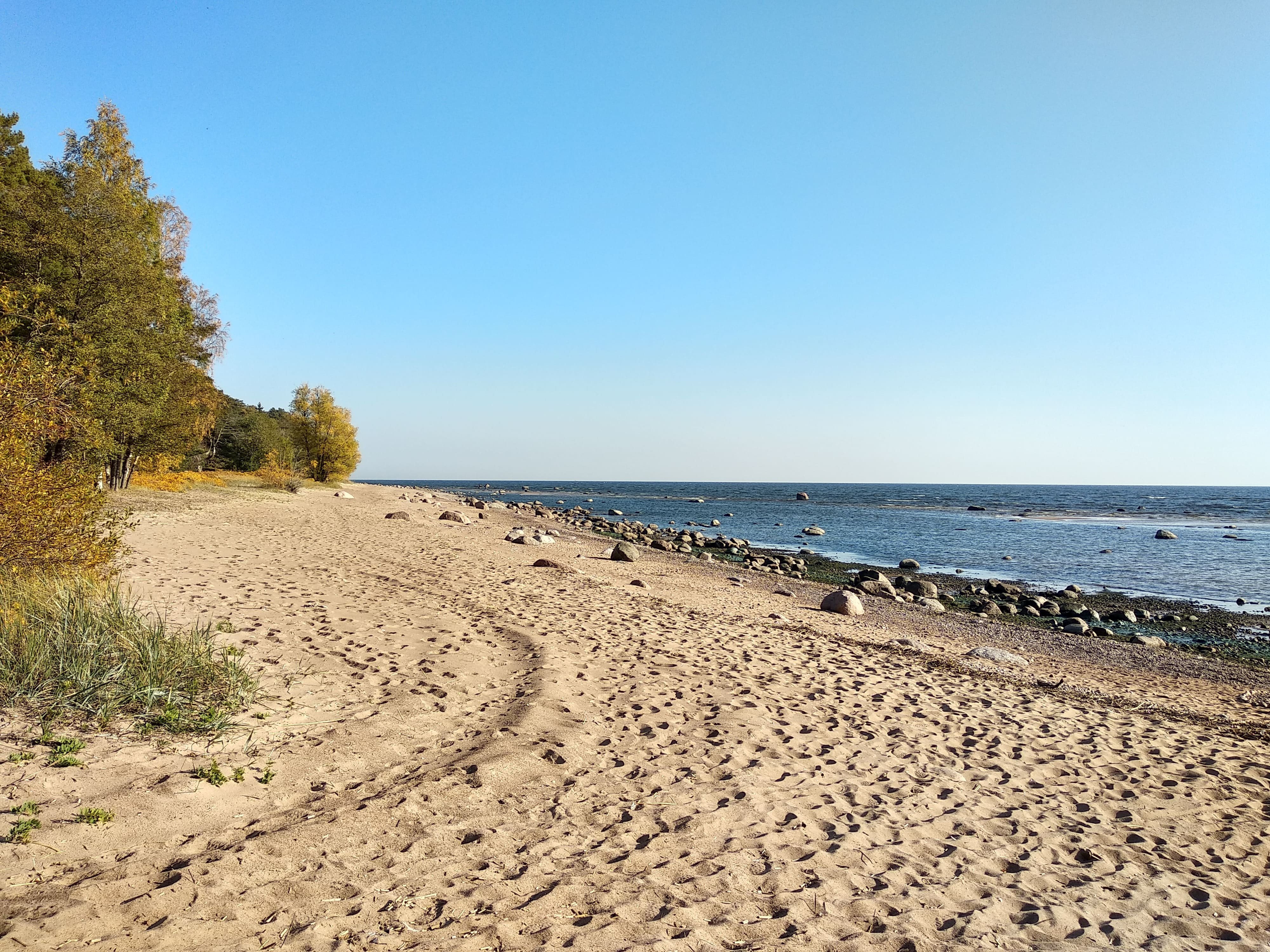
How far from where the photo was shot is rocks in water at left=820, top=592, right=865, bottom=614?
60.9 ft

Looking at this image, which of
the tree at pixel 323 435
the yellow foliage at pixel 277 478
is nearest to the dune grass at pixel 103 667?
the yellow foliage at pixel 277 478

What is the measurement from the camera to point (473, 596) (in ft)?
48.0

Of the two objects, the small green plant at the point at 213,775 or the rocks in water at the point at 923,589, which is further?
the rocks in water at the point at 923,589

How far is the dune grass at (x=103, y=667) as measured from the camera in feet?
20.2

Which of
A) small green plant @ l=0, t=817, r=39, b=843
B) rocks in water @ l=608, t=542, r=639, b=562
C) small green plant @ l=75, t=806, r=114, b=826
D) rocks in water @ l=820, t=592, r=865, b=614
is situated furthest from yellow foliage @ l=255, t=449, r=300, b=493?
small green plant @ l=0, t=817, r=39, b=843

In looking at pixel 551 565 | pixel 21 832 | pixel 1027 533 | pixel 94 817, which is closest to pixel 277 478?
pixel 551 565

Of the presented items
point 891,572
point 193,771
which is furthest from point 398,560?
point 891,572

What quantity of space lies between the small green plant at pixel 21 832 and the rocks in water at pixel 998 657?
50.3 feet

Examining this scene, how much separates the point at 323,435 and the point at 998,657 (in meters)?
60.1

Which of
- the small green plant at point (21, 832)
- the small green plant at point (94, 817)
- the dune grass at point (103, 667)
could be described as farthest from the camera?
the dune grass at point (103, 667)

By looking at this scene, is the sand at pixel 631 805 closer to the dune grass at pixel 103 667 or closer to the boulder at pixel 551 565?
the dune grass at pixel 103 667

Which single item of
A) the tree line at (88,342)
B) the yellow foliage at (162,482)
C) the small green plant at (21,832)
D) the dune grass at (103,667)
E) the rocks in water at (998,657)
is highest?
the tree line at (88,342)

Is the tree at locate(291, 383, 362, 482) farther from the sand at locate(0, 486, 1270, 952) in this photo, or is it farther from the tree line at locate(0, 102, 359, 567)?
the sand at locate(0, 486, 1270, 952)

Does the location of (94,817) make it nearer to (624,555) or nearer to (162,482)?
(624,555)
